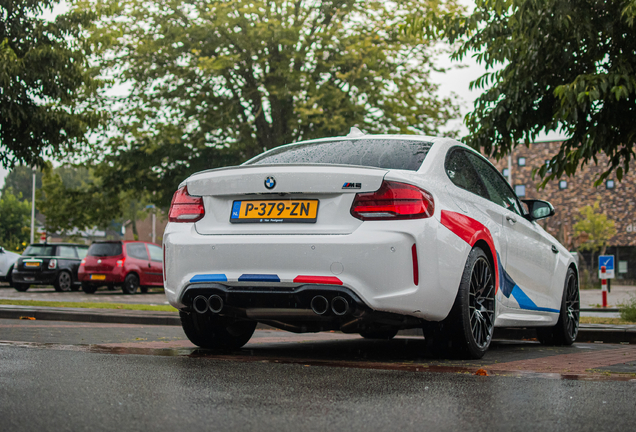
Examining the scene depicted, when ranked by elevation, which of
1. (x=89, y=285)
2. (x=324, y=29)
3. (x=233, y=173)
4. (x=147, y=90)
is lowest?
(x=89, y=285)

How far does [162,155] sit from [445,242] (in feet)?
→ 73.2

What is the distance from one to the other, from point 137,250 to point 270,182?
66.7ft

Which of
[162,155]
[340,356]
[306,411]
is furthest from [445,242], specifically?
[162,155]

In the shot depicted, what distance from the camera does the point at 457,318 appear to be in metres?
5.33

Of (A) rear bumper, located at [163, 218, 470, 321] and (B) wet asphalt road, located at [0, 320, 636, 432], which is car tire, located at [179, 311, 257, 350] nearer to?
(B) wet asphalt road, located at [0, 320, 636, 432]

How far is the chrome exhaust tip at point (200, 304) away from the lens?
5368 millimetres

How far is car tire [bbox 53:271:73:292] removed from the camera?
Result: 81.8 feet

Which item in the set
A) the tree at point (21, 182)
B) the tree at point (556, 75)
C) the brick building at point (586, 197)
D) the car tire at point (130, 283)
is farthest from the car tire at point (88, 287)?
the tree at point (21, 182)

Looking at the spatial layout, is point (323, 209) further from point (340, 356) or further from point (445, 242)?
point (340, 356)

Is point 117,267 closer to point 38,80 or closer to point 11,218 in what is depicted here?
point 38,80

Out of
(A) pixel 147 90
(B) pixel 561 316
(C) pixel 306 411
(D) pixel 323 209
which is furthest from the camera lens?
(A) pixel 147 90

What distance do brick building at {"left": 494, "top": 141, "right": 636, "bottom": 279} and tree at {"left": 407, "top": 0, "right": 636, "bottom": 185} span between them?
46890mm

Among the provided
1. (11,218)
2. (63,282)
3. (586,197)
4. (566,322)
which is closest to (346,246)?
(566,322)

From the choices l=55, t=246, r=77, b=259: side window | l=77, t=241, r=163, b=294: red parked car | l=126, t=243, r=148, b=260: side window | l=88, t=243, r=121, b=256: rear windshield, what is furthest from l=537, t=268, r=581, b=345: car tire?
l=55, t=246, r=77, b=259: side window
